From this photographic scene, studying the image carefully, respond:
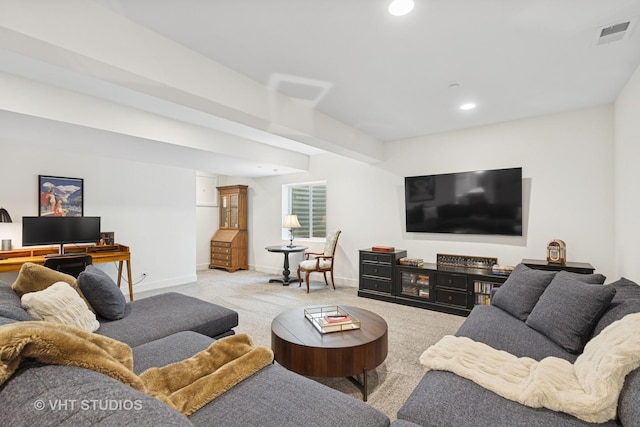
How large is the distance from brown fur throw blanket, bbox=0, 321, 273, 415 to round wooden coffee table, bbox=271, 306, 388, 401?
488 millimetres

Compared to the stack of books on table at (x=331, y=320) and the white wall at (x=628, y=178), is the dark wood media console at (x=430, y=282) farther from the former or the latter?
the stack of books on table at (x=331, y=320)

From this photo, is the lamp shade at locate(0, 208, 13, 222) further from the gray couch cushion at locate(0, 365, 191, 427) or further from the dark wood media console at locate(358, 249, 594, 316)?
the dark wood media console at locate(358, 249, 594, 316)

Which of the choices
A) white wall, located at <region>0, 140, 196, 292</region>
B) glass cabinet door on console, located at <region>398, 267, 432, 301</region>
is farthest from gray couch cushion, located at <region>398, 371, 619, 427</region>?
white wall, located at <region>0, 140, 196, 292</region>

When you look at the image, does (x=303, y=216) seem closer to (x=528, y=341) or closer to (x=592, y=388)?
(x=528, y=341)

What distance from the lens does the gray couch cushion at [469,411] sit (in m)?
1.20

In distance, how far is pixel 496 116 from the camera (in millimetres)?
3932

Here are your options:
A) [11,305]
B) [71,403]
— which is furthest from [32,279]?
[71,403]

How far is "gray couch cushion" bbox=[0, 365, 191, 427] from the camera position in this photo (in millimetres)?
676

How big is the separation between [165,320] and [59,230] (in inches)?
117

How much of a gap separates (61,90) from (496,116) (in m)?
4.79

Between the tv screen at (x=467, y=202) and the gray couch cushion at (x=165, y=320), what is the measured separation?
3.19 meters

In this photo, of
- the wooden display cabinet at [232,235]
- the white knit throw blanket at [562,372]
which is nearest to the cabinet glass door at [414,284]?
the white knit throw blanket at [562,372]

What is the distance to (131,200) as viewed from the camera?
5184 millimetres

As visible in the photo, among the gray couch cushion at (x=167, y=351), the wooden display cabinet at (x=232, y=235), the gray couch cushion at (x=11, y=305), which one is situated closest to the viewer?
the gray couch cushion at (x=11, y=305)
